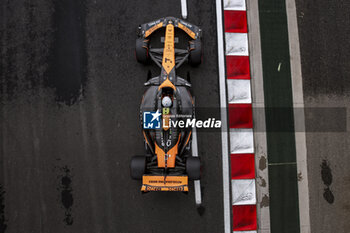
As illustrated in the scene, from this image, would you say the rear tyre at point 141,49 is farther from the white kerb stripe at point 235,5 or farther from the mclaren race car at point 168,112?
the white kerb stripe at point 235,5

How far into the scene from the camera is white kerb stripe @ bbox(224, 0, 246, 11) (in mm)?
4883

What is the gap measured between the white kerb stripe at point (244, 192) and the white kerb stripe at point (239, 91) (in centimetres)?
179

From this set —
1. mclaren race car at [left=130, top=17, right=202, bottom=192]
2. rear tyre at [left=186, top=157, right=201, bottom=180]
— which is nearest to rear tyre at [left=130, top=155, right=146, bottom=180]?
mclaren race car at [left=130, top=17, right=202, bottom=192]

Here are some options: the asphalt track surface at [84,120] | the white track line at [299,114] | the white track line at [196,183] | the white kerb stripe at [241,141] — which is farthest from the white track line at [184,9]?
the white kerb stripe at [241,141]

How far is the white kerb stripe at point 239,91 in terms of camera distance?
4727mm

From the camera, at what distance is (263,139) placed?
468 cm

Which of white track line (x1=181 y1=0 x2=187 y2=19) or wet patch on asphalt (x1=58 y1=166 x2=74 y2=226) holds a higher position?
white track line (x1=181 y1=0 x2=187 y2=19)

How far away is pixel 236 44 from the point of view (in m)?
4.82

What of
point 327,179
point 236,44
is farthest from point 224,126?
point 327,179

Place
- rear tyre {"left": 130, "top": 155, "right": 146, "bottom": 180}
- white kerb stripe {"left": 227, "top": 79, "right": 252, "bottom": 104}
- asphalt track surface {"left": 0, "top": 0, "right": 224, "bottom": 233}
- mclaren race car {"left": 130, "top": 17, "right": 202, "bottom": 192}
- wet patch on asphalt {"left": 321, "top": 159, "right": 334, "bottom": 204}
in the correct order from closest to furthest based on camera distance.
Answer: mclaren race car {"left": 130, "top": 17, "right": 202, "bottom": 192} < rear tyre {"left": 130, "top": 155, "right": 146, "bottom": 180} < asphalt track surface {"left": 0, "top": 0, "right": 224, "bottom": 233} < wet patch on asphalt {"left": 321, "top": 159, "right": 334, "bottom": 204} < white kerb stripe {"left": 227, "top": 79, "right": 252, "bottom": 104}

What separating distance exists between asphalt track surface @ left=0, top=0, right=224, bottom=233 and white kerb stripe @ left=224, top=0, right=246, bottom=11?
0.40 m

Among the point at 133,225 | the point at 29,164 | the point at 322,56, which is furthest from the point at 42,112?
the point at 322,56

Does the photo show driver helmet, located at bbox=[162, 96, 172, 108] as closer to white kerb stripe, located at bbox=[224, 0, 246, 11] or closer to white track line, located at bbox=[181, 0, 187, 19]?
white track line, located at bbox=[181, 0, 187, 19]

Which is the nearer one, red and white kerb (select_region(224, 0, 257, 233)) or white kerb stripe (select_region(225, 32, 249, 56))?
red and white kerb (select_region(224, 0, 257, 233))
